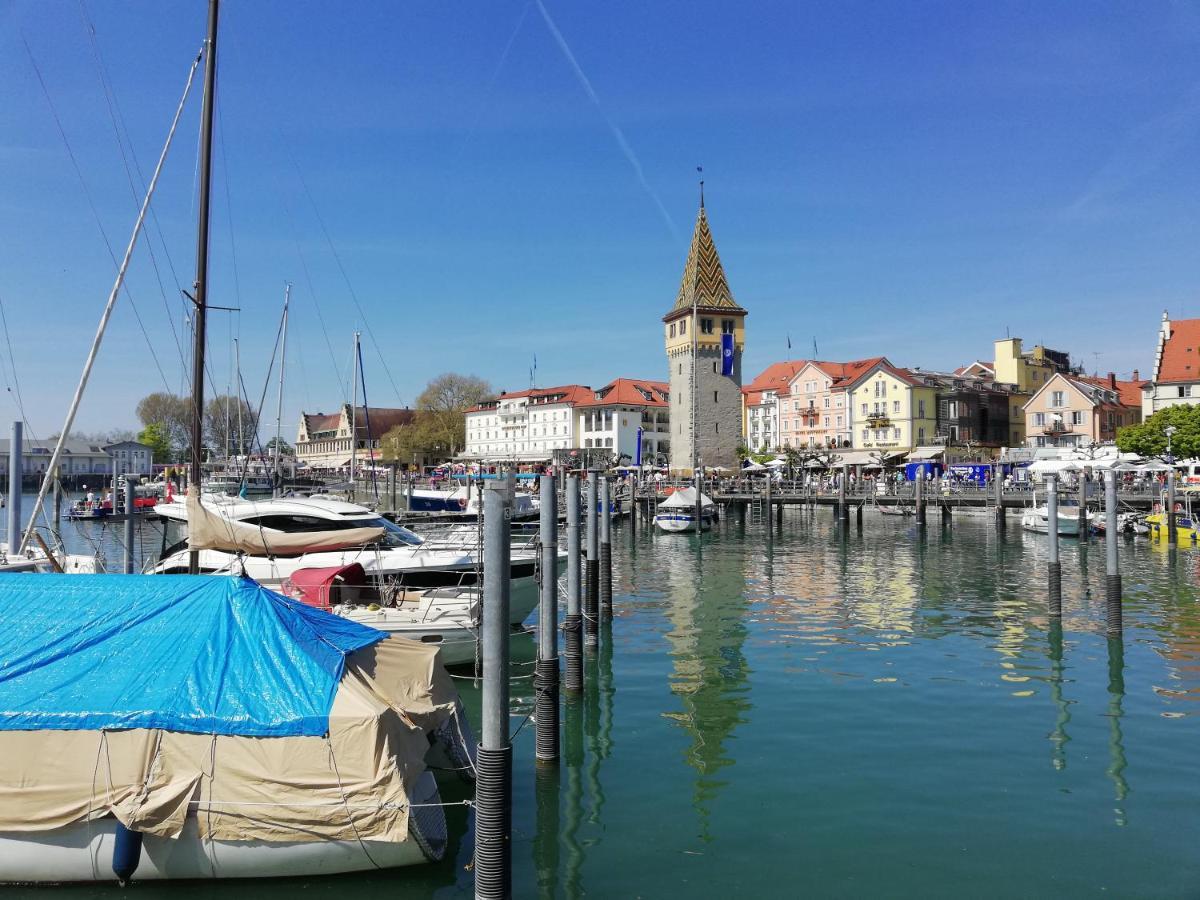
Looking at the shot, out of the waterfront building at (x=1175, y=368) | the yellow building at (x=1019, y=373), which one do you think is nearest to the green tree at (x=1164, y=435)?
the waterfront building at (x=1175, y=368)

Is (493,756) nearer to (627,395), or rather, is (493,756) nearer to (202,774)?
(202,774)

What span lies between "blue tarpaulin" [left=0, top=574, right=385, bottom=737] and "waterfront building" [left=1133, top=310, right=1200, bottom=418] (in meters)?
99.6

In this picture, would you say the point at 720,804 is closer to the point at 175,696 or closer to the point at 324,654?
the point at 324,654

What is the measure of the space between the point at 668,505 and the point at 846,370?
67943mm

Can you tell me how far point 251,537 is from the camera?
2034 centimetres

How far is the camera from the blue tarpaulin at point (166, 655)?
1006cm

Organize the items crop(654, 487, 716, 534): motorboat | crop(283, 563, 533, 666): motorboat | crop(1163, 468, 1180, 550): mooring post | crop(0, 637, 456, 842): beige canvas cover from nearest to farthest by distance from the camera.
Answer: crop(0, 637, 456, 842): beige canvas cover < crop(283, 563, 533, 666): motorboat < crop(1163, 468, 1180, 550): mooring post < crop(654, 487, 716, 534): motorboat

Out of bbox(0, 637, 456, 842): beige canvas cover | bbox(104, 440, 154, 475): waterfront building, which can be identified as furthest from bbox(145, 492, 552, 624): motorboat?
bbox(104, 440, 154, 475): waterfront building

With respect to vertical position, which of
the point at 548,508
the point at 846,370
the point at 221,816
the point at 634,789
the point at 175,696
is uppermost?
the point at 846,370

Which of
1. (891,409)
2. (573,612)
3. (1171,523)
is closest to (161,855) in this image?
(573,612)

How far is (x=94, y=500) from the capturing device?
85.7m

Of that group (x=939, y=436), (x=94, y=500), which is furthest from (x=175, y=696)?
(x=939, y=436)

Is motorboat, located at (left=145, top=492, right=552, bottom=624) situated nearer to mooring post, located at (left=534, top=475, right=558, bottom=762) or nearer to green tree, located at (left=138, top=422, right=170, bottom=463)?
mooring post, located at (left=534, top=475, right=558, bottom=762)

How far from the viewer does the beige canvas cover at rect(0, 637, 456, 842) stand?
9805 mm
